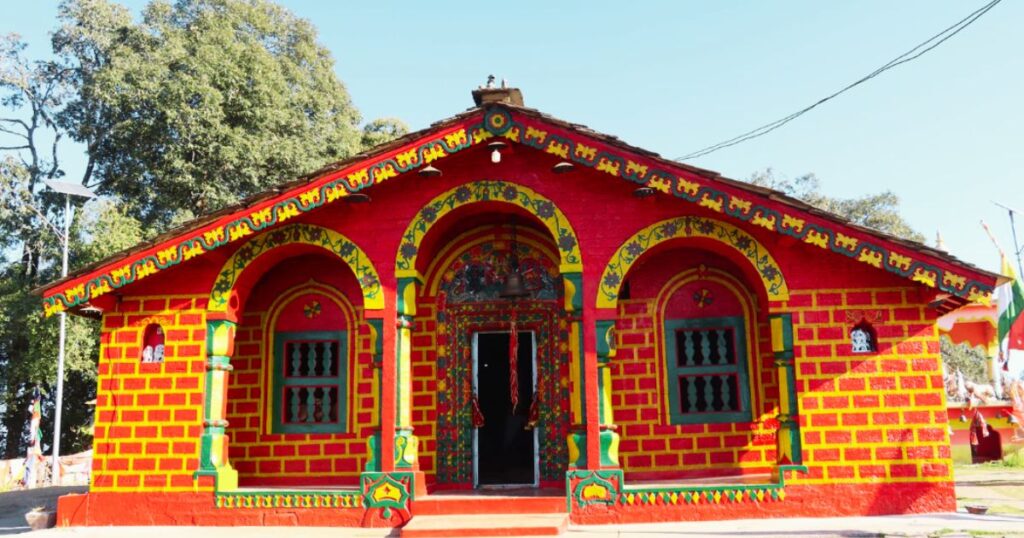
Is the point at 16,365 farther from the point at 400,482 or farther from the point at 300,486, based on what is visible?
the point at 400,482

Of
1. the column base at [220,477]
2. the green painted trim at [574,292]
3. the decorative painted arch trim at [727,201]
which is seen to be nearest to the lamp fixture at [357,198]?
the decorative painted arch trim at [727,201]

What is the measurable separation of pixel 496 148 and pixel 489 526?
500 centimetres

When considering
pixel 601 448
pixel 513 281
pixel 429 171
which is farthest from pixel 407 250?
pixel 601 448

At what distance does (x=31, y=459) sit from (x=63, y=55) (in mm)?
16560

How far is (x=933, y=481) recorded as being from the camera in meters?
9.92

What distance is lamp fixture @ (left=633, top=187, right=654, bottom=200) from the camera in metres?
10.7

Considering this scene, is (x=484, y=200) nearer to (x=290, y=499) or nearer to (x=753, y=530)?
(x=290, y=499)

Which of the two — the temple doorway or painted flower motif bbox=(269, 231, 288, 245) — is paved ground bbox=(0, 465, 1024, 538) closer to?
the temple doorway

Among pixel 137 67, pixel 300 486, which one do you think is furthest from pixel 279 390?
pixel 137 67

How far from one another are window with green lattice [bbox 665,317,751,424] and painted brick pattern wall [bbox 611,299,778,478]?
15 centimetres

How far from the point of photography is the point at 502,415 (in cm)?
1252

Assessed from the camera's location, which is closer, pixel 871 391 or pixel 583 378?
pixel 871 391

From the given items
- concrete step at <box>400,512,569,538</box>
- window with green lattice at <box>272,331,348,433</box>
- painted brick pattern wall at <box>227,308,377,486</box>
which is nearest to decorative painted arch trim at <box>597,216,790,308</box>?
concrete step at <box>400,512,569,538</box>

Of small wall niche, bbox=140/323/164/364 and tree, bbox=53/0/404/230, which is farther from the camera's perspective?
tree, bbox=53/0/404/230
